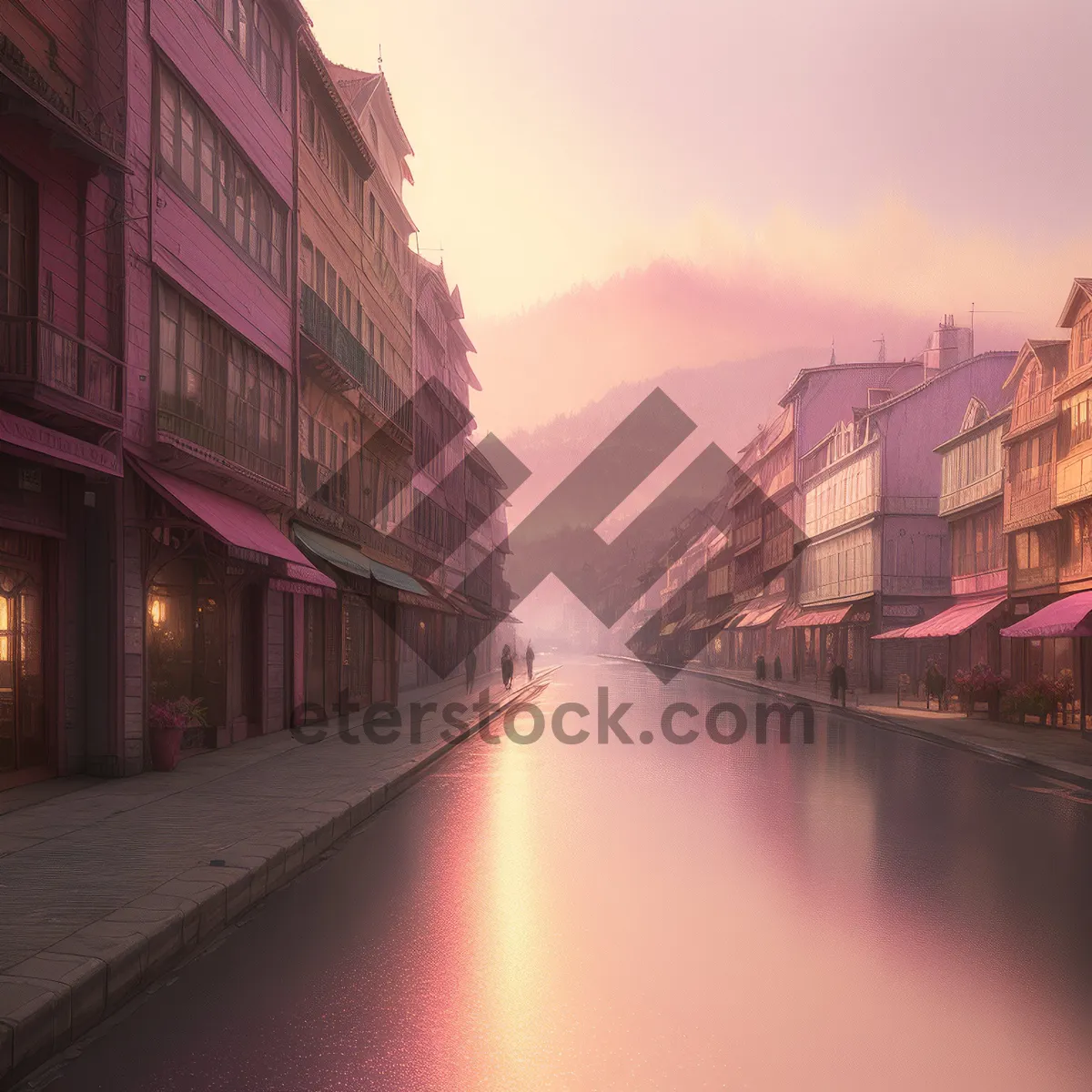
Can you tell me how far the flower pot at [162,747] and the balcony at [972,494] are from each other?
29515 mm

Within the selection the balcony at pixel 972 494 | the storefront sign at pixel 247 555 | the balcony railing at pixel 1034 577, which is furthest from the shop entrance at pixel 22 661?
the balcony at pixel 972 494

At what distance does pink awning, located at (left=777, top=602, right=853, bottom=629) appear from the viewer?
52.9m

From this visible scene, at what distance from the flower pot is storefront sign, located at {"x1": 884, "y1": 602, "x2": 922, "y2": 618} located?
3903 centimetres

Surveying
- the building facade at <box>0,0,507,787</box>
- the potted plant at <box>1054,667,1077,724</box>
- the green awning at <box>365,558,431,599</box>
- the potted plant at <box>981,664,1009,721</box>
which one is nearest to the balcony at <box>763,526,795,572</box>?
the green awning at <box>365,558,431,599</box>

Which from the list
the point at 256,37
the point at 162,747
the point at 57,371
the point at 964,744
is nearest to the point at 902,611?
the point at 964,744

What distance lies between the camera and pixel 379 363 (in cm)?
3541

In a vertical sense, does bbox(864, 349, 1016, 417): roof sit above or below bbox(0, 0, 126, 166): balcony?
above

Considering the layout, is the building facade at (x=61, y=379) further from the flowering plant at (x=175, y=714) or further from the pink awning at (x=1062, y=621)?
the pink awning at (x=1062, y=621)

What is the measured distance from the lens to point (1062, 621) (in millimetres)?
27938

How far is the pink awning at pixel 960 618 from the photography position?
116 ft

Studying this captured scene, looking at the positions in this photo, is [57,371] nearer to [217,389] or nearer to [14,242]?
[14,242]

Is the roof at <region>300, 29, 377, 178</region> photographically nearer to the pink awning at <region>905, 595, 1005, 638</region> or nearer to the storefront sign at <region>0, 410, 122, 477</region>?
the storefront sign at <region>0, 410, 122, 477</region>

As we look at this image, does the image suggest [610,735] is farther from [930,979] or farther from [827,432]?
[827,432]

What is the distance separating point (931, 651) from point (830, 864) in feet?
135
